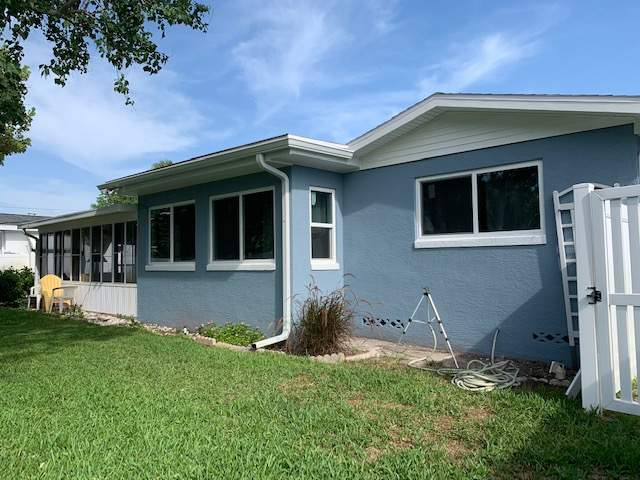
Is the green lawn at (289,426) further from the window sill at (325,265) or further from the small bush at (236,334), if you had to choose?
the window sill at (325,265)

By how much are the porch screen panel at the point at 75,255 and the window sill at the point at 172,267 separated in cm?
462

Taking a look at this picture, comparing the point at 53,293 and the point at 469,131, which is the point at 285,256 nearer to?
the point at 469,131

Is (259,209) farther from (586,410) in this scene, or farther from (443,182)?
(586,410)

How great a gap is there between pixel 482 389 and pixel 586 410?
102cm

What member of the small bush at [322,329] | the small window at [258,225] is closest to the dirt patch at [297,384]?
the small bush at [322,329]

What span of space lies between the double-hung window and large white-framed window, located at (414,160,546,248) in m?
5.04

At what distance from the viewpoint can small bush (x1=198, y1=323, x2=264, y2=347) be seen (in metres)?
8.21

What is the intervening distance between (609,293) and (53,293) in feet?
46.0

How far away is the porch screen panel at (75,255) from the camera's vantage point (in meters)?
14.5

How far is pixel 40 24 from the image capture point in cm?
790

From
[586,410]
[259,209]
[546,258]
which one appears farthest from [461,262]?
[259,209]

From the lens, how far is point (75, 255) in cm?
1466

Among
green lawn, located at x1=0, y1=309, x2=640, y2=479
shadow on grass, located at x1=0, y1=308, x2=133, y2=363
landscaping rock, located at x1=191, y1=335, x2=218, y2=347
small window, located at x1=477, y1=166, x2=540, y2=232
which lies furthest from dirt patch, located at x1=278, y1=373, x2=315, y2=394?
shadow on grass, located at x1=0, y1=308, x2=133, y2=363

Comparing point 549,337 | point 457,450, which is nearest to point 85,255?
point 549,337
